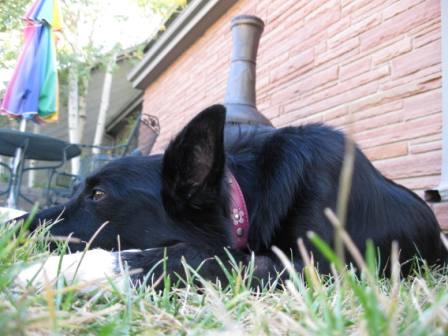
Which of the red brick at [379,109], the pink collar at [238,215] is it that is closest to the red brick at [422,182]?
the red brick at [379,109]

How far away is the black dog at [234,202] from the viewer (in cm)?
163

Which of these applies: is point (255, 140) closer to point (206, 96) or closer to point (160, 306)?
point (160, 306)

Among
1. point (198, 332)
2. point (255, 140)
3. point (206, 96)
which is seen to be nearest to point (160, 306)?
point (198, 332)

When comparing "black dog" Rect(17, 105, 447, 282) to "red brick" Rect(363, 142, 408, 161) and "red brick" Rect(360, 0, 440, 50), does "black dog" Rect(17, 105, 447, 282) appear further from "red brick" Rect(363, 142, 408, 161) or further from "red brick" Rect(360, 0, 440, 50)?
"red brick" Rect(360, 0, 440, 50)

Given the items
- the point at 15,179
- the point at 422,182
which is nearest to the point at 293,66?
the point at 422,182

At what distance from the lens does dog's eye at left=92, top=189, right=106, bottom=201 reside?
1777mm

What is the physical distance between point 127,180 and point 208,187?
1.16ft

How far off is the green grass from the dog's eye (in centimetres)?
70

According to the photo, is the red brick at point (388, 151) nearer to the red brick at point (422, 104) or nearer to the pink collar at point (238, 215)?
the red brick at point (422, 104)

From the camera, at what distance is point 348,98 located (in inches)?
138

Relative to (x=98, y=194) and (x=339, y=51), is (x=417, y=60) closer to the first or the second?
(x=339, y=51)

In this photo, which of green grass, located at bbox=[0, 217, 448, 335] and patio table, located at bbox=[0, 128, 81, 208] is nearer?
green grass, located at bbox=[0, 217, 448, 335]

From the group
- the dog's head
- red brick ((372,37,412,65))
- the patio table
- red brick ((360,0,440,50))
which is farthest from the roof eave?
the dog's head

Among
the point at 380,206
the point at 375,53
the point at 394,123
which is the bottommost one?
the point at 380,206
